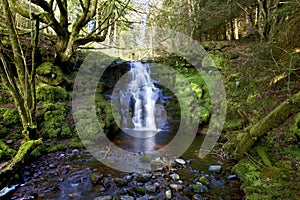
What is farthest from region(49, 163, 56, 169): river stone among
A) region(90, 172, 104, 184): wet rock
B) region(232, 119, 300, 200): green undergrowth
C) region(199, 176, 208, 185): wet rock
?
region(232, 119, 300, 200): green undergrowth

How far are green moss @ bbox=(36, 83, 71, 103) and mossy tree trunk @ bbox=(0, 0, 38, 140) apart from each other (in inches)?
80.0

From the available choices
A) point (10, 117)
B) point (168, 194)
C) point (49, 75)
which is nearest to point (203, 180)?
point (168, 194)

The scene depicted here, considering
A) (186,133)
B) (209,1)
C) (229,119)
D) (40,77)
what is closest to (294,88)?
(229,119)

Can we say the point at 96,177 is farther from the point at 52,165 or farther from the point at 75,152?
the point at 75,152

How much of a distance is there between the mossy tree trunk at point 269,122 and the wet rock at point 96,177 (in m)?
2.92

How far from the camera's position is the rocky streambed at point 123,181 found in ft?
11.2

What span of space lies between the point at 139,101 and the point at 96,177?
5691 millimetres

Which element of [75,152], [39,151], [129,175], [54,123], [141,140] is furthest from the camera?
[141,140]

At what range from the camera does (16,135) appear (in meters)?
5.06

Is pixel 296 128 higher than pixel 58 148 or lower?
higher

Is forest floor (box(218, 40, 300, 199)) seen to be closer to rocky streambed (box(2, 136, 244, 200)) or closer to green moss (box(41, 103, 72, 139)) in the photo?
rocky streambed (box(2, 136, 244, 200))

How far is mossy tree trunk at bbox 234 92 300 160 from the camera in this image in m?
3.10

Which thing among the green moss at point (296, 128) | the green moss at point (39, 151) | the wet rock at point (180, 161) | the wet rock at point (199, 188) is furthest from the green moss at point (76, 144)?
the green moss at point (296, 128)

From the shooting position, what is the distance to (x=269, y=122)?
135 inches
